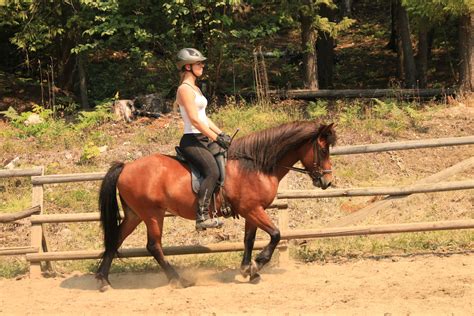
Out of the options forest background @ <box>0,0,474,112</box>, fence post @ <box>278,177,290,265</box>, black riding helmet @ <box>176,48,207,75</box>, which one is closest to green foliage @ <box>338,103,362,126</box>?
forest background @ <box>0,0,474,112</box>

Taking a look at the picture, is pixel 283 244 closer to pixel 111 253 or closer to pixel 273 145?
pixel 273 145

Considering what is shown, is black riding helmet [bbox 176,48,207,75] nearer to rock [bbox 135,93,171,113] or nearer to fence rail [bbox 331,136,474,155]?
fence rail [bbox 331,136,474,155]

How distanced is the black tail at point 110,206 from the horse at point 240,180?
0.04ft

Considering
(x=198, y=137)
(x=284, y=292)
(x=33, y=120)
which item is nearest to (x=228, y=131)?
(x=33, y=120)

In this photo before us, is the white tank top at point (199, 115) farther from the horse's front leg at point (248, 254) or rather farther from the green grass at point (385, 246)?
the green grass at point (385, 246)

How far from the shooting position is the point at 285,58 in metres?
23.8

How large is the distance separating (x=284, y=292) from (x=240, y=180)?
1.39 metres

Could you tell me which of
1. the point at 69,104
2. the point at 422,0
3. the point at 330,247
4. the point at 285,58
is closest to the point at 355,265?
the point at 330,247

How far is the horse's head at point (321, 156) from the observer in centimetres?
829

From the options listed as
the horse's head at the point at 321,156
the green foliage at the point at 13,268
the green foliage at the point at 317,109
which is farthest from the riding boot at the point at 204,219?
the green foliage at the point at 317,109

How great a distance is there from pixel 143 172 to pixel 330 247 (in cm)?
307

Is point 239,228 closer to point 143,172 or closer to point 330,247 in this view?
point 330,247

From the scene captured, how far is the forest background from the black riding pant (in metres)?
9.03

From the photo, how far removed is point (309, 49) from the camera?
58.4 ft
